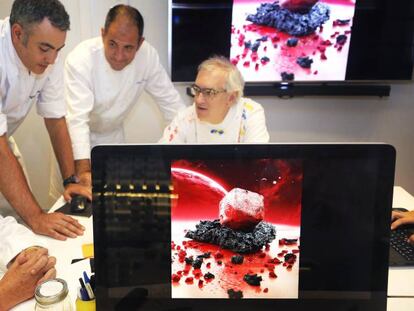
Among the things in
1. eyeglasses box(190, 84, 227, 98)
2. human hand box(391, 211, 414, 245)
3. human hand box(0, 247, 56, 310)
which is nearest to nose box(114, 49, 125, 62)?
eyeglasses box(190, 84, 227, 98)

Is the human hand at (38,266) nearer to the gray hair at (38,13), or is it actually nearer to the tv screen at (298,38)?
the gray hair at (38,13)

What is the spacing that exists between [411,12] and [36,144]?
8.26ft

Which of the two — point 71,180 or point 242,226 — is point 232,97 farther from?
point 242,226

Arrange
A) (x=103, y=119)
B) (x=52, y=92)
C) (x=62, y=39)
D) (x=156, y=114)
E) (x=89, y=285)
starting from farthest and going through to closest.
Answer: (x=156, y=114) → (x=103, y=119) → (x=52, y=92) → (x=62, y=39) → (x=89, y=285)

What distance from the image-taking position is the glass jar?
29.6 inches

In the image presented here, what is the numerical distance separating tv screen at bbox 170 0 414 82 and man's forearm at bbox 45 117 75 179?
102cm

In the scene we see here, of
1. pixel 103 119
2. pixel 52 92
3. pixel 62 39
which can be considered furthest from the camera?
pixel 103 119

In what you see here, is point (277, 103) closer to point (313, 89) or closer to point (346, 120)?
point (313, 89)

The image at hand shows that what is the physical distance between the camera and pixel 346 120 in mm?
2924

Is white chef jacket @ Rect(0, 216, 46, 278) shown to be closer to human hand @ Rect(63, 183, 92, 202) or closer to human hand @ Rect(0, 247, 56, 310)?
human hand @ Rect(0, 247, 56, 310)

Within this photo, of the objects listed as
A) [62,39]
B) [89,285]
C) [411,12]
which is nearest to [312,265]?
[89,285]

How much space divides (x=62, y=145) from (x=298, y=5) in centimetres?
167

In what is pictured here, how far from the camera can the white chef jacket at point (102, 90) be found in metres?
2.04

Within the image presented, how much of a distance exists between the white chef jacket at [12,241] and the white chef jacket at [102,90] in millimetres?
751
